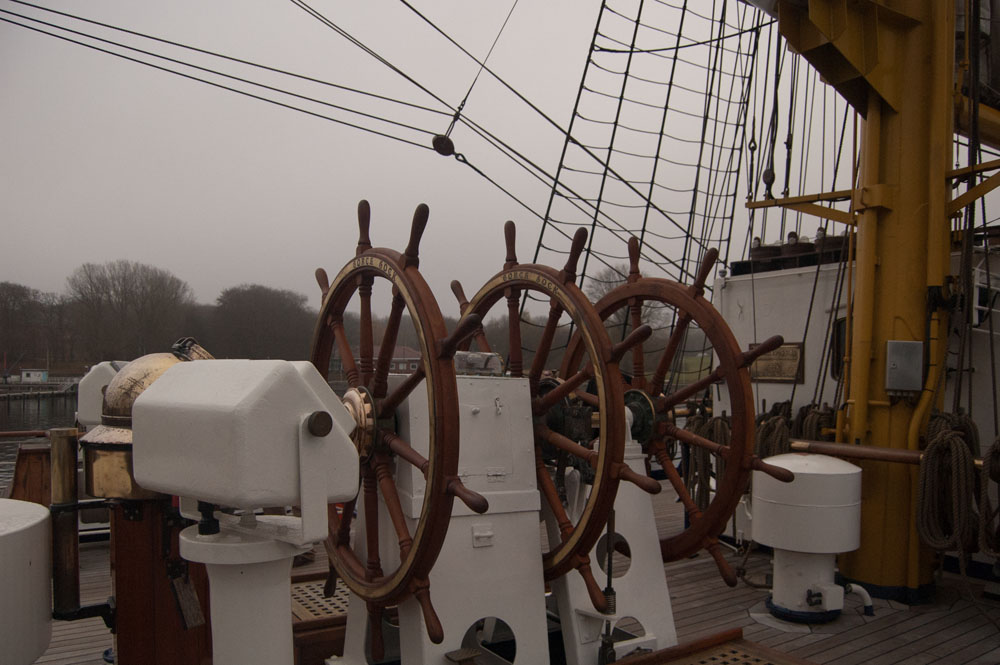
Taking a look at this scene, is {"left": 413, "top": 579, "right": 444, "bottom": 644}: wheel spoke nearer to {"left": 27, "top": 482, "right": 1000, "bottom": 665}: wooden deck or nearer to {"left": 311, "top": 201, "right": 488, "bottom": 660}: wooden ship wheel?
{"left": 311, "top": 201, "right": 488, "bottom": 660}: wooden ship wheel

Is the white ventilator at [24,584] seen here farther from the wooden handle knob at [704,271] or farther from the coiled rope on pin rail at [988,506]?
the coiled rope on pin rail at [988,506]

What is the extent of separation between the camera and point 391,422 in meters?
2.26

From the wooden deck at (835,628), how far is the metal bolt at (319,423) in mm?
2280

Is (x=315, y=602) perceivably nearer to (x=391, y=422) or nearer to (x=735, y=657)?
(x=391, y=422)

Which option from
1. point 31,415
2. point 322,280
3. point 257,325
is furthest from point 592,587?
point 31,415

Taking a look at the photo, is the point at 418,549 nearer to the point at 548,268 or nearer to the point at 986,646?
the point at 548,268

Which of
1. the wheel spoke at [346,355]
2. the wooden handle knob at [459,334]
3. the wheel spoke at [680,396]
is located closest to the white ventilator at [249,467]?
the wooden handle knob at [459,334]

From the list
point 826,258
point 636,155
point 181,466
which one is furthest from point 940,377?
point 181,466

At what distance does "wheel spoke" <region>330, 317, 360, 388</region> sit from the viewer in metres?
2.41

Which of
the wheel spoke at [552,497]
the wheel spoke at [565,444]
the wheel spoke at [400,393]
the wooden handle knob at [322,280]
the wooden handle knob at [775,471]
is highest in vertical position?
the wooden handle knob at [322,280]

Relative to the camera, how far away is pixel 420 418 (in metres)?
2.23

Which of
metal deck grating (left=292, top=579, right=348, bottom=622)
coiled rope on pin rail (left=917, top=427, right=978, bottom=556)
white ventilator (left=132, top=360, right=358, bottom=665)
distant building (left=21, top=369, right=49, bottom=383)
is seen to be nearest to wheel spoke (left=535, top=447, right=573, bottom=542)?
metal deck grating (left=292, top=579, right=348, bottom=622)

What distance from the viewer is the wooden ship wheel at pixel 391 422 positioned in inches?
70.0

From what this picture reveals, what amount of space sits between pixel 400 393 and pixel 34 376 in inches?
787
